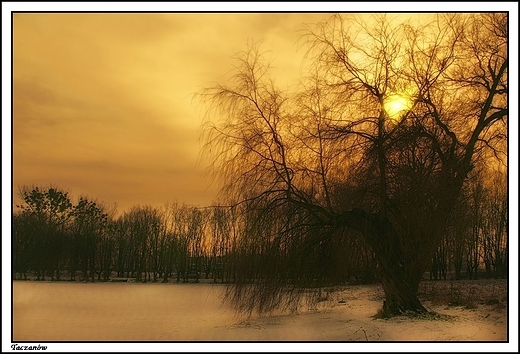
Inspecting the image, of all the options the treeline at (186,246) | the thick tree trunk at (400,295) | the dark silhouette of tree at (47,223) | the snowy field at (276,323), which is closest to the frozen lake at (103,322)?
the snowy field at (276,323)

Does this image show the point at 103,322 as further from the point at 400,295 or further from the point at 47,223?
the point at 47,223

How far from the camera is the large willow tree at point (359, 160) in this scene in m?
9.03

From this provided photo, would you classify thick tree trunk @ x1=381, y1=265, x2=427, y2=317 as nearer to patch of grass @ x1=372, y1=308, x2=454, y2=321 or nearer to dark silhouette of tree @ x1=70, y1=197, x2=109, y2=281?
patch of grass @ x1=372, y1=308, x2=454, y2=321

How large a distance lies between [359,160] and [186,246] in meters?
15.8

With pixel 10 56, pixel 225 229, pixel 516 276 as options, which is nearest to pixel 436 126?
pixel 516 276

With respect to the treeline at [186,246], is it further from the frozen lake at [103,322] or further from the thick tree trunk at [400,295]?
the frozen lake at [103,322]

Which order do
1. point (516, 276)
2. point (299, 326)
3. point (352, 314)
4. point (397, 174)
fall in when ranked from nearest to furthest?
point (516, 276) → point (299, 326) → point (397, 174) → point (352, 314)

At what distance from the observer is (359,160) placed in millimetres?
9180

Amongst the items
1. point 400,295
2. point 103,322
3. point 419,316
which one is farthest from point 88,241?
point 419,316

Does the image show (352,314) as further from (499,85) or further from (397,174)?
(499,85)

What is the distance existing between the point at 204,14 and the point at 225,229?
4.09m

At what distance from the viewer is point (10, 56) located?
22.3 ft

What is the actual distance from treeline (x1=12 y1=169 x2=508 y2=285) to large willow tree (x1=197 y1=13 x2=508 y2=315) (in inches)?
4.2

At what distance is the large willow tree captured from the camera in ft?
29.6
